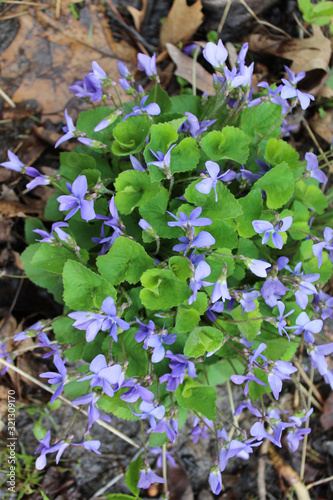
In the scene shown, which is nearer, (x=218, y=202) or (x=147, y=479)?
(x=218, y=202)

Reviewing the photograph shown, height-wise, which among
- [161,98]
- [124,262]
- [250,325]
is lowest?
[250,325]

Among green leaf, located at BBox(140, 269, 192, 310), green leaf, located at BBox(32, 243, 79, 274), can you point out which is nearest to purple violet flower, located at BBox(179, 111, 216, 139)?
green leaf, located at BBox(140, 269, 192, 310)

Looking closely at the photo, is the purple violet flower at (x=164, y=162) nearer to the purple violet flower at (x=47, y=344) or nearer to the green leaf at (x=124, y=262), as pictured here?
the green leaf at (x=124, y=262)

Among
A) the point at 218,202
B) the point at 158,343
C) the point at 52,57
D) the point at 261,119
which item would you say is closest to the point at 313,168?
the point at 261,119

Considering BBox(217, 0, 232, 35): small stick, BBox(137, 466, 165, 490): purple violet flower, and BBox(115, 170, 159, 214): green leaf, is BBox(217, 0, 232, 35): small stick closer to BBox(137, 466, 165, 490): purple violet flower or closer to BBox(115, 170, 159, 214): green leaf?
BBox(115, 170, 159, 214): green leaf

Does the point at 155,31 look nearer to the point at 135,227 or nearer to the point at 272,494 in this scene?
the point at 135,227

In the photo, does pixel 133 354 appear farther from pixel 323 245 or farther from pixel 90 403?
pixel 323 245

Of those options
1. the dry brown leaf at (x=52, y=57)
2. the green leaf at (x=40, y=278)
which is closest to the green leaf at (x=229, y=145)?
the green leaf at (x=40, y=278)
